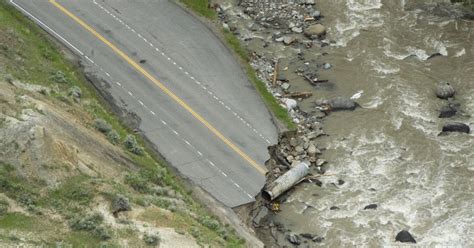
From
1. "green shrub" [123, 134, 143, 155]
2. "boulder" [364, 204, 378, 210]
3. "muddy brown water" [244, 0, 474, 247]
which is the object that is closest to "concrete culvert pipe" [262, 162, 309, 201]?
"muddy brown water" [244, 0, 474, 247]

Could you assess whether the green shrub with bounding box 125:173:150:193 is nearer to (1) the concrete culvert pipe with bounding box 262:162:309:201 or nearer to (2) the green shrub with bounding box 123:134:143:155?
(2) the green shrub with bounding box 123:134:143:155

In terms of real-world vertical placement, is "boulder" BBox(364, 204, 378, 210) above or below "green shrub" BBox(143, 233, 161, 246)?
below

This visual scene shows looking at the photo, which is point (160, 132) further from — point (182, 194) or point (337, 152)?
point (337, 152)

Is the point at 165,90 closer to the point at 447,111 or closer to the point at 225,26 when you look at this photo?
the point at 225,26

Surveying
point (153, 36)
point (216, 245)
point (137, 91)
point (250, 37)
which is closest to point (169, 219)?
point (216, 245)

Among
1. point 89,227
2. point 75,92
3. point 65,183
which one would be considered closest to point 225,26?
point 75,92

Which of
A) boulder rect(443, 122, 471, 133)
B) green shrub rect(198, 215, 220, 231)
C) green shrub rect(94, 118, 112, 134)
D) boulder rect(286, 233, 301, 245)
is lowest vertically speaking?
boulder rect(286, 233, 301, 245)

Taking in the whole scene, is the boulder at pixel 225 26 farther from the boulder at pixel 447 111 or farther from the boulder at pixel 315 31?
the boulder at pixel 447 111
